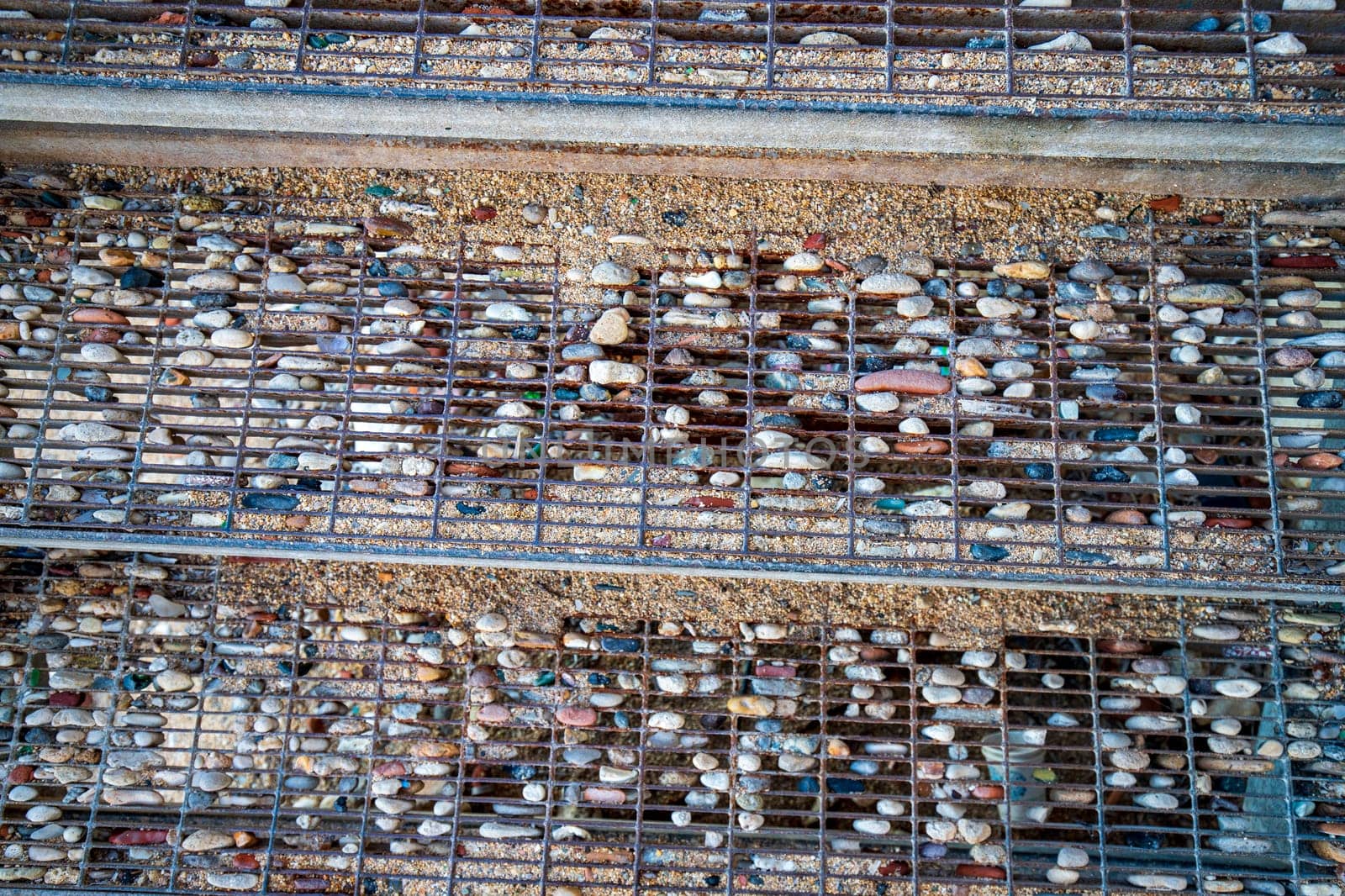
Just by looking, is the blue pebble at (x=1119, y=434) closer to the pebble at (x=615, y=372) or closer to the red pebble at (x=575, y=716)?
the pebble at (x=615, y=372)

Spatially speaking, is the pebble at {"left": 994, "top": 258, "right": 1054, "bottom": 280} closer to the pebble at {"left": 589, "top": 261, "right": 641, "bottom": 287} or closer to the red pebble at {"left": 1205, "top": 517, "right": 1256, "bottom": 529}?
the red pebble at {"left": 1205, "top": 517, "right": 1256, "bottom": 529}

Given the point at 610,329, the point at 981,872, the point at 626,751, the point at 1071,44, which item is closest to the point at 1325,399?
the point at 1071,44

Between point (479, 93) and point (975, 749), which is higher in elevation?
point (479, 93)

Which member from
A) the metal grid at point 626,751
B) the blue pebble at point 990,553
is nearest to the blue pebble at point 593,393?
the metal grid at point 626,751

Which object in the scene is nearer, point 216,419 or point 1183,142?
point 1183,142

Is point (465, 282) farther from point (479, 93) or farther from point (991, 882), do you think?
point (991, 882)

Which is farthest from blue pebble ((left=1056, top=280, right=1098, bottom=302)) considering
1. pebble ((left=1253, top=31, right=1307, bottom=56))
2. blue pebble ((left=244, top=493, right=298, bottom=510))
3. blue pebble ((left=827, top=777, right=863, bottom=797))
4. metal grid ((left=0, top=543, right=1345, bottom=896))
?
blue pebble ((left=244, top=493, right=298, bottom=510))

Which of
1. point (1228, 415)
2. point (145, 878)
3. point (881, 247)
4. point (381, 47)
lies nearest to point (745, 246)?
point (881, 247)

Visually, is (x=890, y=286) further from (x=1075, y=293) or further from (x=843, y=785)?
(x=843, y=785)
